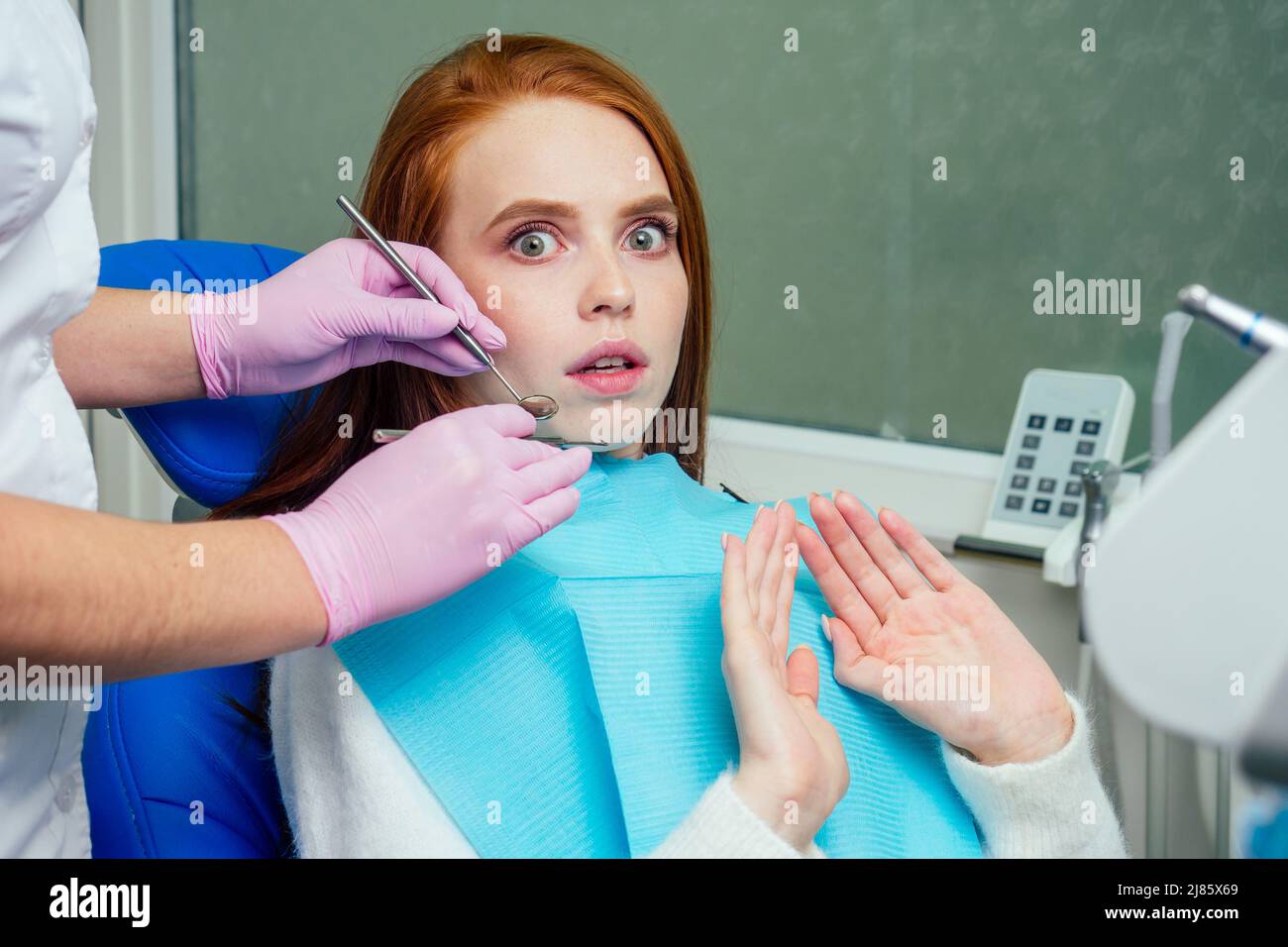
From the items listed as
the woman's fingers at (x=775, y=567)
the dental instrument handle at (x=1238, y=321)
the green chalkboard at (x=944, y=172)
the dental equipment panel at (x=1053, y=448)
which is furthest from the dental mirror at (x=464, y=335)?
the green chalkboard at (x=944, y=172)

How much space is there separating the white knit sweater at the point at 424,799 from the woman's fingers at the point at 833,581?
125mm

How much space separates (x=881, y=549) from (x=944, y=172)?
2.77ft

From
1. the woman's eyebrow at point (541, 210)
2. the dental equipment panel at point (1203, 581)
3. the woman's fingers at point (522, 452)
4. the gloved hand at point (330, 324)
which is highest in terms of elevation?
the woman's eyebrow at point (541, 210)

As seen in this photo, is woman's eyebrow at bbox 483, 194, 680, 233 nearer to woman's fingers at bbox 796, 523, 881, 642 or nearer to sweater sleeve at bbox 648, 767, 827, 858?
woman's fingers at bbox 796, 523, 881, 642

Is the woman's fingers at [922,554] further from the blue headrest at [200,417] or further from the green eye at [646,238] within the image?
the blue headrest at [200,417]

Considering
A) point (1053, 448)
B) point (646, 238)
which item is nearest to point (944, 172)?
point (1053, 448)

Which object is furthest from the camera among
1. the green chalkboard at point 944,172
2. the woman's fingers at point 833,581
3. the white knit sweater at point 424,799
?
the green chalkboard at point 944,172

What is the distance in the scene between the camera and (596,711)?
3.05 ft

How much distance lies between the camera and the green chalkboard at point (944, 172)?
4.71 feet

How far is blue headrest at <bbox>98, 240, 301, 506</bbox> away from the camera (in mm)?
1160

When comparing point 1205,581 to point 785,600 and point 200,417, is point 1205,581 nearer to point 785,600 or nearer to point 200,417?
point 785,600

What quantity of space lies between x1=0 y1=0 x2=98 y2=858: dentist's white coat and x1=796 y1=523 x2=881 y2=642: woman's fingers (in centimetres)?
57

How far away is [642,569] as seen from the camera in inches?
39.9
